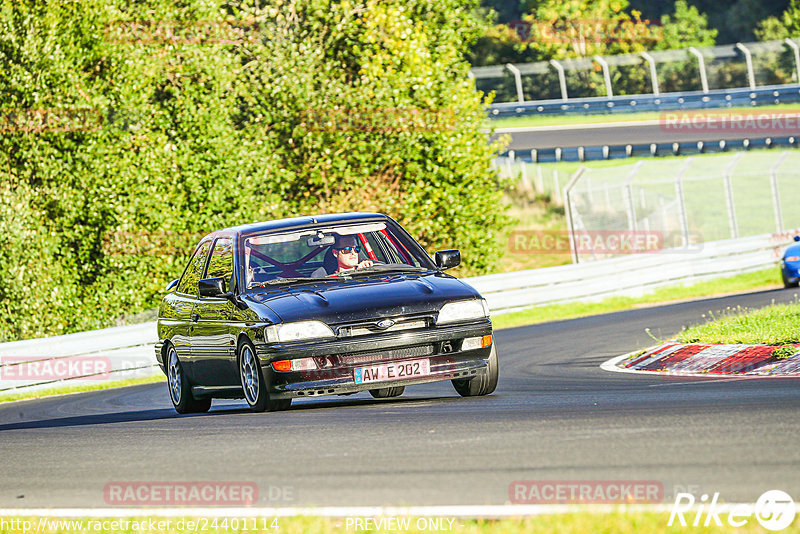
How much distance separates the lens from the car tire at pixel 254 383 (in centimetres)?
970

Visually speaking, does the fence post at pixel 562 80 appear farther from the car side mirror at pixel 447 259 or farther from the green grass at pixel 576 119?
the car side mirror at pixel 447 259

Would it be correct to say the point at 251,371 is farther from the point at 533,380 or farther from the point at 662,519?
the point at 662,519

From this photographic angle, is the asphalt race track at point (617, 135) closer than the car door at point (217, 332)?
No

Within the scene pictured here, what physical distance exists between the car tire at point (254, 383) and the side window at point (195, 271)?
161cm

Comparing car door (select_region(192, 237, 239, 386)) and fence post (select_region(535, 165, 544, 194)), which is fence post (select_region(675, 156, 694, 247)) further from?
car door (select_region(192, 237, 239, 386))

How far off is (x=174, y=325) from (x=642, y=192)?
66.8ft

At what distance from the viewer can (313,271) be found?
10.5 m

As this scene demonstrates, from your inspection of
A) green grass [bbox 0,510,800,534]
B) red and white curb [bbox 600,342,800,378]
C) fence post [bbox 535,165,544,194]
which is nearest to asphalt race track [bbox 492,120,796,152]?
fence post [bbox 535,165,544,194]

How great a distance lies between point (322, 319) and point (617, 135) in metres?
41.6

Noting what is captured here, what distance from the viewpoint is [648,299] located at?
25875mm

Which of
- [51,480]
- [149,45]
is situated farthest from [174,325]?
[149,45]

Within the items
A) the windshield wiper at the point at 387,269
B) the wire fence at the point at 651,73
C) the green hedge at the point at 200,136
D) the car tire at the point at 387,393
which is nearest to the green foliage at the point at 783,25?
the wire fence at the point at 651,73

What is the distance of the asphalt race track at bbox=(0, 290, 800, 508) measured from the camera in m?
6.08

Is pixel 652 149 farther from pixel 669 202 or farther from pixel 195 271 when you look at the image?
pixel 195 271
